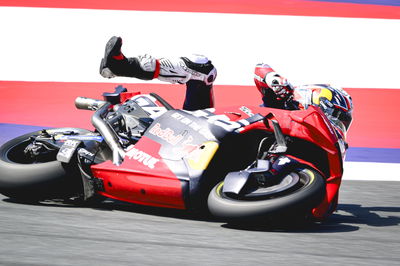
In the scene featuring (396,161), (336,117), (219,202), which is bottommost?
(396,161)

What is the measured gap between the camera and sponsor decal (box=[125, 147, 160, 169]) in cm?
459

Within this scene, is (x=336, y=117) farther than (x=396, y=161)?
No

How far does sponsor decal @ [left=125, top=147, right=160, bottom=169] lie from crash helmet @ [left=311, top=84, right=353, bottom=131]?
3.92ft

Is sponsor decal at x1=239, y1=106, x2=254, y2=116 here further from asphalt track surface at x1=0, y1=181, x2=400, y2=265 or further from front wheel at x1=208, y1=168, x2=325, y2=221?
asphalt track surface at x1=0, y1=181, x2=400, y2=265

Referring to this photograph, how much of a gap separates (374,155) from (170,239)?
14.2 ft

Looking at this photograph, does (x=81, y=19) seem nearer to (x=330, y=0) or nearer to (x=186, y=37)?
(x=186, y=37)

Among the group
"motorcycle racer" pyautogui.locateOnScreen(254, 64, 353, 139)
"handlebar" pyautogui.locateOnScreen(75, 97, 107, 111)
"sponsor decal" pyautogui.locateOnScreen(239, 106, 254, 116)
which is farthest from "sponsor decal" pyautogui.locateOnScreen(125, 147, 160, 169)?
"motorcycle racer" pyautogui.locateOnScreen(254, 64, 353, 139)

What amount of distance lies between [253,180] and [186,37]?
16.9 feet

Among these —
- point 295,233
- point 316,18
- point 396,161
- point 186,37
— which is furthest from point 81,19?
point 295,233

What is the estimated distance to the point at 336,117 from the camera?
195 inches

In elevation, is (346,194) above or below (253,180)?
below

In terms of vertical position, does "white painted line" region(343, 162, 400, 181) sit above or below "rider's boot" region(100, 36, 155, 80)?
below

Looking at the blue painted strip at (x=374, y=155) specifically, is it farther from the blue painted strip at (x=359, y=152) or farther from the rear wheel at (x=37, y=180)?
the rear wheel at (x=37, y=180)

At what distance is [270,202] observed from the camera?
162 inches
